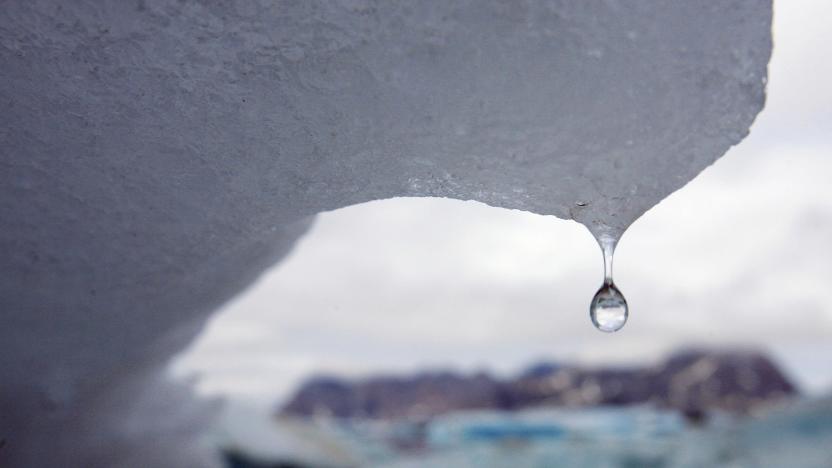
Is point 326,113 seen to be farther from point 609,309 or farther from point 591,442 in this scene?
point 591,442

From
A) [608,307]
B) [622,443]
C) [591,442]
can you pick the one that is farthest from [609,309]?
[591,442]

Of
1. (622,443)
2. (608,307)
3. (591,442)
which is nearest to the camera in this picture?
(608,307)

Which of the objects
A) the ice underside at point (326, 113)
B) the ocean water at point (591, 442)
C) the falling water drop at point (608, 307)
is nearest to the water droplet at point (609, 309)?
the falling water drop at point (608, 307)

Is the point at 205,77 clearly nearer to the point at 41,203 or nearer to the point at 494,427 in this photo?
the point at 41,203

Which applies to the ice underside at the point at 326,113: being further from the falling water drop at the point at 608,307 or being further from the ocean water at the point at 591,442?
the ocean water at the point at 591,442

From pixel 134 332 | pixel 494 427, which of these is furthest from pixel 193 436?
pixel 494 427

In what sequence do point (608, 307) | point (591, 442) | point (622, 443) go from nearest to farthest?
point (608, 307), point (622, 443), point (591, 442)

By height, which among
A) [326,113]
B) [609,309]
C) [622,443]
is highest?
[622,443]
